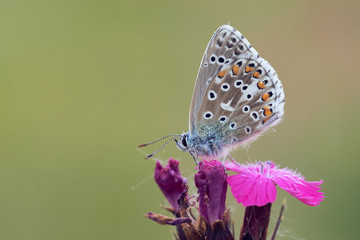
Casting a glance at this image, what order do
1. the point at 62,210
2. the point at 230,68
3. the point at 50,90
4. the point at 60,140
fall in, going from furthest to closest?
the point at 50,90 → the point at 60,140 → the point at 62,210 → the point at 230,68

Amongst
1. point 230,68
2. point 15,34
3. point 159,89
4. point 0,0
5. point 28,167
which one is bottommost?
point 230,68

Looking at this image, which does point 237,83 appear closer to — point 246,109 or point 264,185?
point 246,109

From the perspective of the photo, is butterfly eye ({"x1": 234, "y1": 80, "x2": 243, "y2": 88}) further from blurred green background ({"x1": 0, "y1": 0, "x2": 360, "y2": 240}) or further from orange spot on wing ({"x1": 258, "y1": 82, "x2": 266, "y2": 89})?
blurred green background ({"x1": 0, "y1": 0, "x2": 360, "y2": 240})

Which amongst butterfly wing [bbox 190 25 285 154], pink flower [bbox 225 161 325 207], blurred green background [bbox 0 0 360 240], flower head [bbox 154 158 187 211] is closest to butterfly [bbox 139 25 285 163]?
butterfly wing [bbox 190 25 285 154]

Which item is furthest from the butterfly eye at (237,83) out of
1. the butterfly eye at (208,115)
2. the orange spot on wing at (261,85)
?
the butterfly eye at (208,115)

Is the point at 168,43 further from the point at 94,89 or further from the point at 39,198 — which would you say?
the point at 39,198

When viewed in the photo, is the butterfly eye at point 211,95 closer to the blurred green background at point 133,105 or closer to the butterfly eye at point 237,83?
the butterfly eye at point 237,83

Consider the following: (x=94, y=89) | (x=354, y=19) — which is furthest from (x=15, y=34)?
(x=354, y=19)

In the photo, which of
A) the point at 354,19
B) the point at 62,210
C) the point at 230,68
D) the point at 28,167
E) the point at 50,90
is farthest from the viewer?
the point at 354,19
